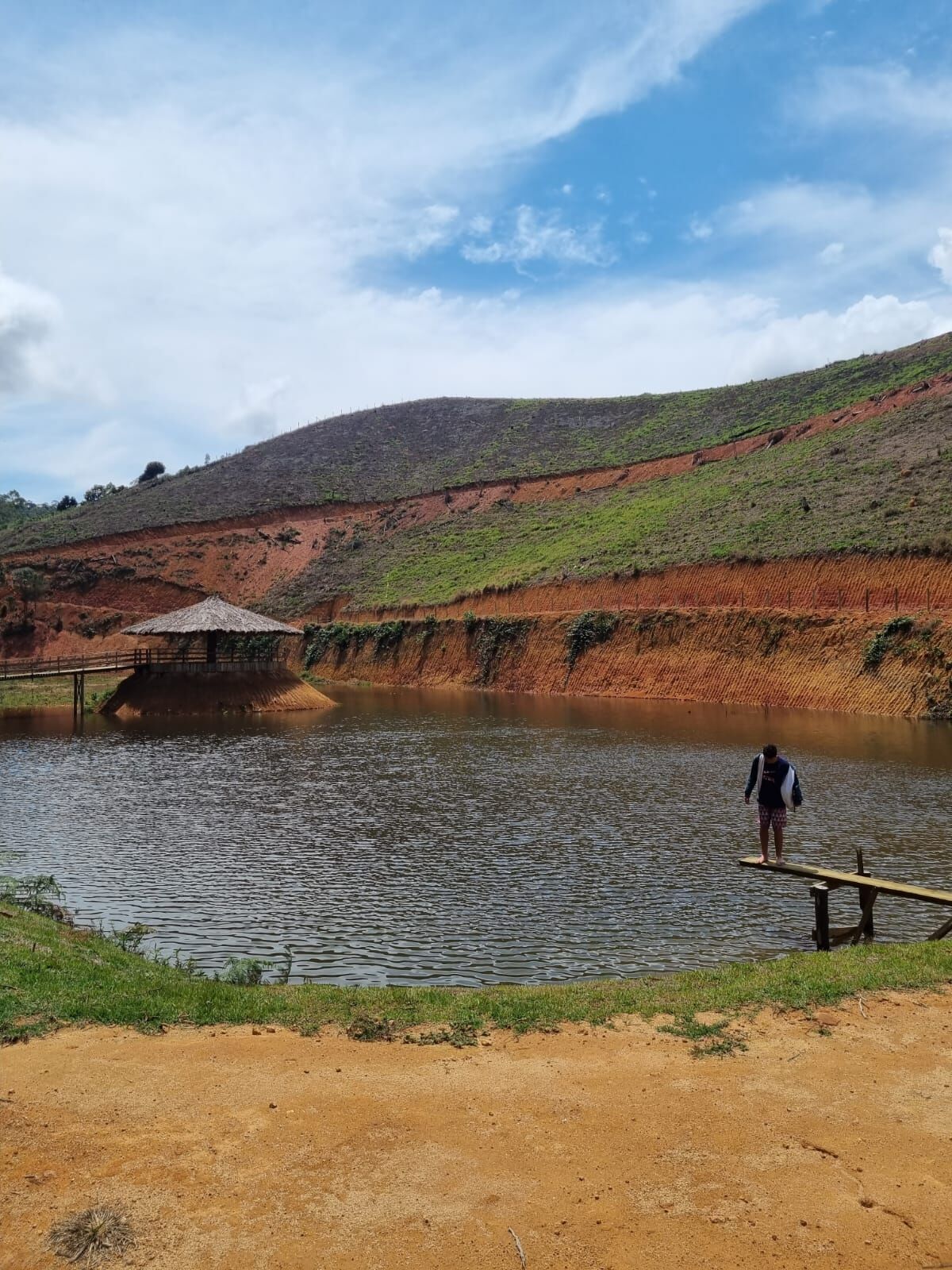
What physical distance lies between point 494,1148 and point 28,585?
258 feet

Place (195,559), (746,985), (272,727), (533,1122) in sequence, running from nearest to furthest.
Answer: (533,1122), (746,985), (272,727), (195,559)

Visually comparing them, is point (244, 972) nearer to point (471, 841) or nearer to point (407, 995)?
point (407, 995)

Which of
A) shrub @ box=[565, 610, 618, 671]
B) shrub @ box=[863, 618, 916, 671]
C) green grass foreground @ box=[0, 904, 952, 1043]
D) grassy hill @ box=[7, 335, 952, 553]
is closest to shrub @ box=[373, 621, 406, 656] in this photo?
Answer: grassy hill @ box=[7, 335, 952, 553]

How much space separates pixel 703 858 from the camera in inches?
613

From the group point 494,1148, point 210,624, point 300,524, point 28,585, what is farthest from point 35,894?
point 300,524

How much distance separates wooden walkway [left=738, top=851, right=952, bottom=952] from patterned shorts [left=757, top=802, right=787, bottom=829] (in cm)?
91

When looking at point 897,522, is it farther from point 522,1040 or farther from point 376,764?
point 522,1040

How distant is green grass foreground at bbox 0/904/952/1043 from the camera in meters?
8.57

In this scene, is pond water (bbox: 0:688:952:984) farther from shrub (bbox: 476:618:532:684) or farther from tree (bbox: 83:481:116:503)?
tree (bbox: 83:481:116:503)

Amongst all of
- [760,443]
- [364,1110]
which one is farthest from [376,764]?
[760,443]

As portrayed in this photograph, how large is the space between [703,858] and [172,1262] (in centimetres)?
1179

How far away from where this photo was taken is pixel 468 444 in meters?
105

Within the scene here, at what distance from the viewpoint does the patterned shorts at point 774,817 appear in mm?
13234

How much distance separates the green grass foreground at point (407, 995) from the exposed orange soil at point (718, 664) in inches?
1096
